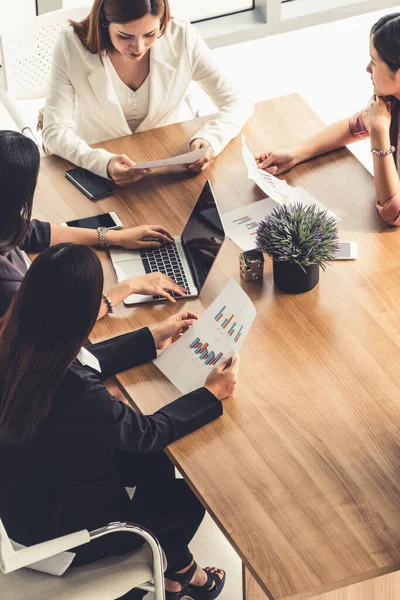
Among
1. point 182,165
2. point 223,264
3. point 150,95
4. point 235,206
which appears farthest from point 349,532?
point 150,95

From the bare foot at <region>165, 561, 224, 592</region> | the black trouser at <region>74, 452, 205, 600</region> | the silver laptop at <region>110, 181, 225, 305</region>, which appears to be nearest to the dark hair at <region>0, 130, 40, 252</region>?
the silver laptop at <region>110, 181, 225, 305</region>

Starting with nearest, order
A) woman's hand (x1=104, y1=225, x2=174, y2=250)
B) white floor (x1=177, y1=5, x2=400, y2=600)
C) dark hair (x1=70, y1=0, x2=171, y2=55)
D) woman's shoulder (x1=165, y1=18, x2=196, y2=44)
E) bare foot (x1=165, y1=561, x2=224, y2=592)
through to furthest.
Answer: bare foot (x1=165, y1=561, x2=224, y2=592) < woman's hand (x1=104, y1=225, x2=174, y2=250) < dark hair (x1=70, y1=0, x2=171, y2=55) < woman's shoulder (x1=165, y1=18, x2=196, y2=44) < white floor (x1=177, y1=5, x2=400, y2=600)

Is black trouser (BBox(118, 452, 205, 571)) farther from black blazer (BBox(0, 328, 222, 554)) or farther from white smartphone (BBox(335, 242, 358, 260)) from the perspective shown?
white smartphone (BBox(335, 242, 358, 260))

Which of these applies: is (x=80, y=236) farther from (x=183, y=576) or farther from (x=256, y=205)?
(x=183, y=576)

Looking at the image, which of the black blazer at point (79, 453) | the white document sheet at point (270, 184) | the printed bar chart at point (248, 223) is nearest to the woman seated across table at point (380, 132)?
the white document sheet at point (270, 184)

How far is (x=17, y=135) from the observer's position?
236 cm

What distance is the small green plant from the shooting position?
91.4 inches

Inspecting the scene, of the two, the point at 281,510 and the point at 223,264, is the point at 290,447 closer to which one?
the point at 281,510

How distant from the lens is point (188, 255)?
2592 mm

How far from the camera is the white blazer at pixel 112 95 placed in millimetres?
3029

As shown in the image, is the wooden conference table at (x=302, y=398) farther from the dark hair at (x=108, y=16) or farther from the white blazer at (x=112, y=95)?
the dark hair at (x=108, y=16)

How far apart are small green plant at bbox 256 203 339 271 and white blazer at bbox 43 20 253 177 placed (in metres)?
0.71

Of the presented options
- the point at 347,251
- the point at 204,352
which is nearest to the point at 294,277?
the point at 347,251

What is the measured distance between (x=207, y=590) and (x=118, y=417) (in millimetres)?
859
